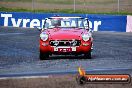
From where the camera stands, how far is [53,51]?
17.2 m

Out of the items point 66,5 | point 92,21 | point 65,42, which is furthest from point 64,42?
point 66,5

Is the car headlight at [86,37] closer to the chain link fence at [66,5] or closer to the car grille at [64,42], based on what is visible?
the car grille at [64,42]

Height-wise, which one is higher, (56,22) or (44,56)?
(56,22)

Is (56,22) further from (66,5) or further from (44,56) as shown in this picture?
(66,5)

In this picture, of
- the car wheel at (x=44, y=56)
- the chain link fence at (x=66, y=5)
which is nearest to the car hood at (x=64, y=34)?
the car wheel at (x=44, y=56)

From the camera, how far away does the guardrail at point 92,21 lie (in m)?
35.4

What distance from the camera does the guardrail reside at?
116ft

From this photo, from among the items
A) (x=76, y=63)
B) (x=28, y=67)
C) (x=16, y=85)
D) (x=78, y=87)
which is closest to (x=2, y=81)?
(x=16, y=85)

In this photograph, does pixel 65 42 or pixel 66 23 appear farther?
pixel 66 23

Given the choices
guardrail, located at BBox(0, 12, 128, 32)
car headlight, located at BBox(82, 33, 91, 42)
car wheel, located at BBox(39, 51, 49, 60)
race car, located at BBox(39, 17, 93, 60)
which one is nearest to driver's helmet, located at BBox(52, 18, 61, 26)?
race car, located at BBox(39, 17, 93, 60)

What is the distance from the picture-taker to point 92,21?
120 ft

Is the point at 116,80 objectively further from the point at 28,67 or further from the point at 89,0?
the point at 89,0

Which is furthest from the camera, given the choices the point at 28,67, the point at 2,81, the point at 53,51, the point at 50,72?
the point at 53,51

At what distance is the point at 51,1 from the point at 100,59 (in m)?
35.6
